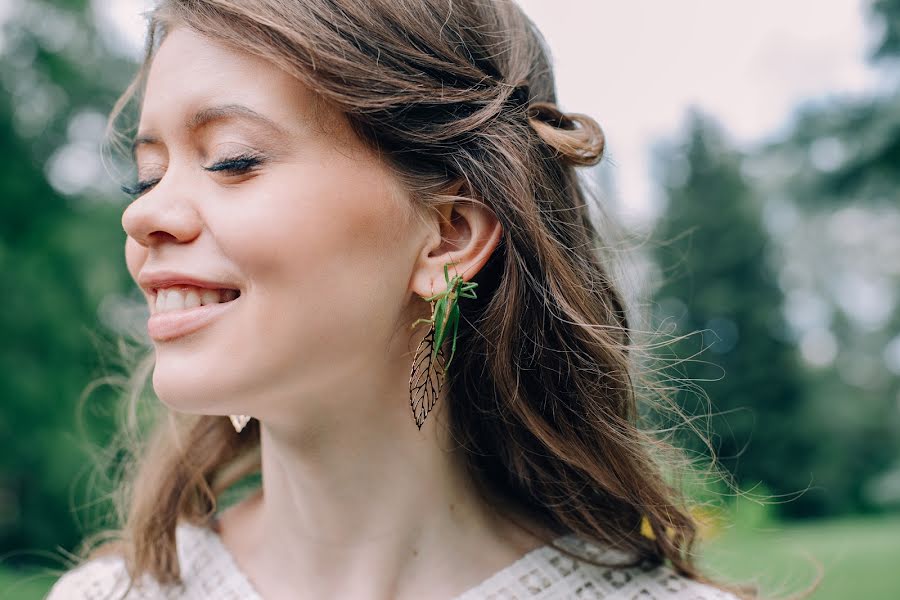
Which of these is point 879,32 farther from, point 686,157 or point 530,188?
point 686,157

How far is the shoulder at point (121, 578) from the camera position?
214cm

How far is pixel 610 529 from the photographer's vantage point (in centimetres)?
217

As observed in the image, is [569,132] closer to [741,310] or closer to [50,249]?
[50,249]

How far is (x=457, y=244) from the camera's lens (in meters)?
1.99

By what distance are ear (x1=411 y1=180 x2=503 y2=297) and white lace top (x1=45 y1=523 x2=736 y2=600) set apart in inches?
29.9

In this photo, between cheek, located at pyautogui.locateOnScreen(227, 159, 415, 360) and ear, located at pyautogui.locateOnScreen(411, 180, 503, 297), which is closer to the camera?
cheek, located at pyautogui.locateOnScreen(227, 159, 415, 360)

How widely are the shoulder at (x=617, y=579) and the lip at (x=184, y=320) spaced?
1064 mm

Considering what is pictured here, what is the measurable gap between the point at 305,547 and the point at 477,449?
1.66 feet

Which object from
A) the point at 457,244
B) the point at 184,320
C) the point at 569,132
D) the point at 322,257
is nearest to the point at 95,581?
the point at 184,320

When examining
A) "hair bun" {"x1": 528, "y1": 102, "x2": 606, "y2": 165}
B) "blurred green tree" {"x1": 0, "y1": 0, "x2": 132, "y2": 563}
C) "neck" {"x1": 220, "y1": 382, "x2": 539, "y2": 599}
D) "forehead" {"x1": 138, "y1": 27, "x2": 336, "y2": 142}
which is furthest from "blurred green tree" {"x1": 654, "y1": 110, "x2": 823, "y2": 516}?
"forehead" {"x1": 138, "y1": 27, "x2": 336, "y2": 142}

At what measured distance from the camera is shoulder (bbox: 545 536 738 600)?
210 centimetres

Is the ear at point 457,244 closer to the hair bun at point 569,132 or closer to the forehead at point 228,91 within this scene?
the hair bun at point 569,132

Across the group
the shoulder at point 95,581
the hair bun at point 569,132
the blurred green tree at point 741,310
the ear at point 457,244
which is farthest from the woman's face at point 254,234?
the blurred green tree at point 741,310

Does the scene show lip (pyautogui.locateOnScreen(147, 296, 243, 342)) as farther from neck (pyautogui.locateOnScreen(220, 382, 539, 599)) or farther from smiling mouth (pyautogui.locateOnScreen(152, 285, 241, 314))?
neck (pyautogui.locateOnScreen(220, 382, 539, 599))
